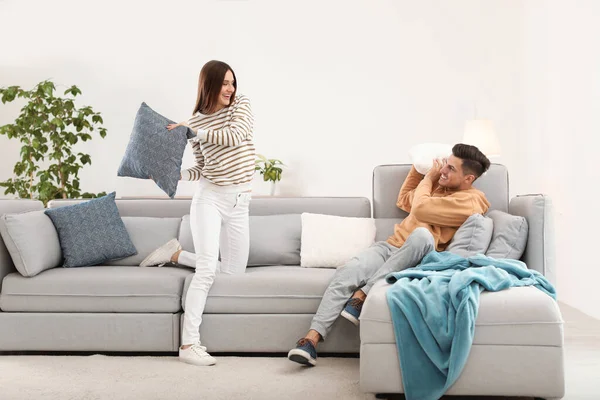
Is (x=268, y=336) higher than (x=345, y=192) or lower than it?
lower

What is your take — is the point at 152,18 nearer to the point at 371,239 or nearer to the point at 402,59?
the point at 402,59

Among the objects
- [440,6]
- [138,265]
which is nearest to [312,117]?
[440,6]

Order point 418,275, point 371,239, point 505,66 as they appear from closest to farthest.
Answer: point 418,275, point 371,239, point 505,66

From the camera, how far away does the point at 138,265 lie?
361cm

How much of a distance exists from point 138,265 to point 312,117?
2299mm

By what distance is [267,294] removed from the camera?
310 centimetres

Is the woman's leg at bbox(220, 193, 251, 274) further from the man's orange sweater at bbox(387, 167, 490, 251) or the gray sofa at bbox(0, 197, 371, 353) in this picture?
the man's orange sweater at bbox(387, 167, 490, 251)

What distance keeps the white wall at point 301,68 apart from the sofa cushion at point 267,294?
2.37 meters

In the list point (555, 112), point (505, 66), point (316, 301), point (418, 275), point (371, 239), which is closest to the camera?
point (418, 275)

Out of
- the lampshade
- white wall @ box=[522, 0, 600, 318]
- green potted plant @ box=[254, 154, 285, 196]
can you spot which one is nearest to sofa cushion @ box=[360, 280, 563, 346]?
white wall @ box=[522, 0, 600, 318]

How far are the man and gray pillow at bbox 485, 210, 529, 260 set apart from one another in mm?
175

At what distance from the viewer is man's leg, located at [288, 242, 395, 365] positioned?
112 inches

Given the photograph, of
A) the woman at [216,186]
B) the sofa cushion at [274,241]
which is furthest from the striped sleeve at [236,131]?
the sofa cushion at [274,241]

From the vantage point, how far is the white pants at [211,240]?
3.04 metres
